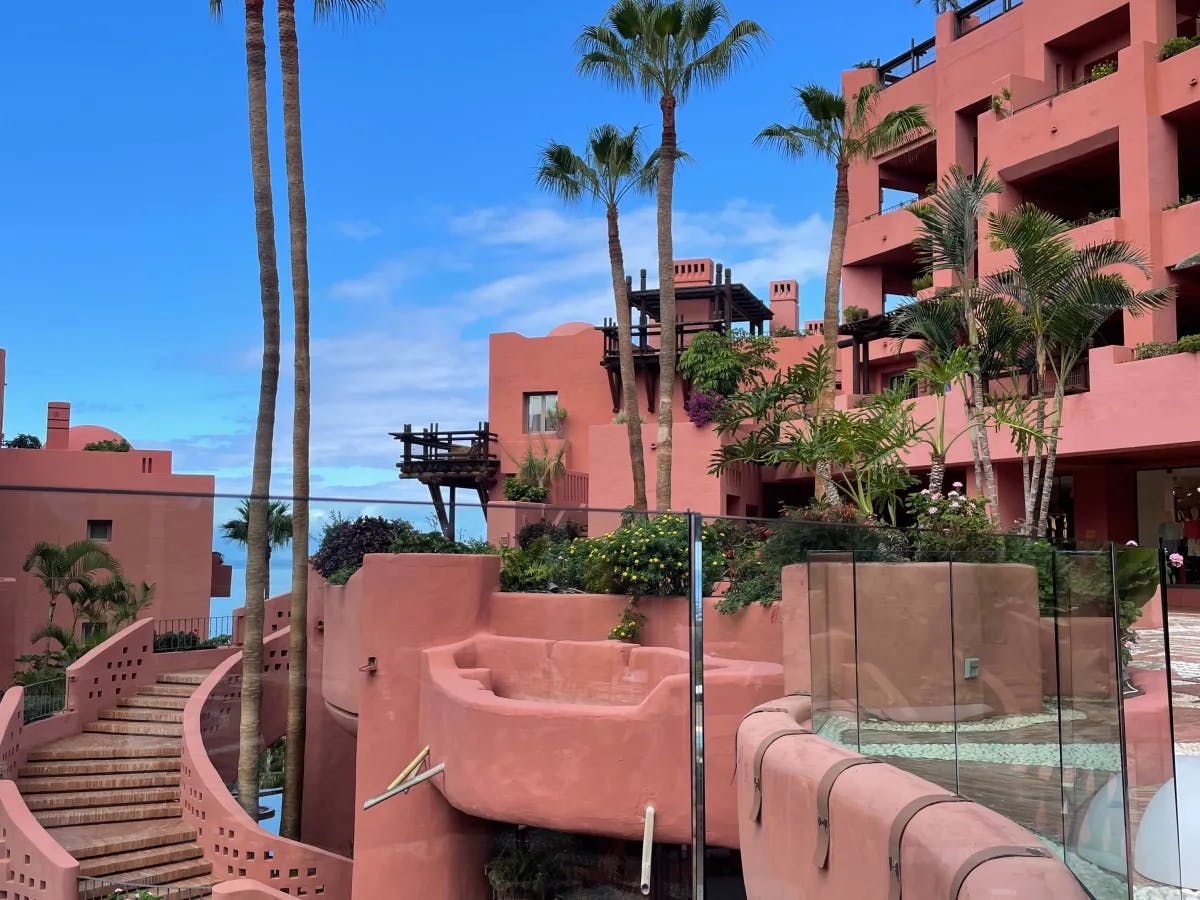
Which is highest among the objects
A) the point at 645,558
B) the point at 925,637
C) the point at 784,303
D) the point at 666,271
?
the point at 784,303

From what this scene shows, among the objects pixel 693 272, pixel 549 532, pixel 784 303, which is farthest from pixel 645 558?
pixel 784 303

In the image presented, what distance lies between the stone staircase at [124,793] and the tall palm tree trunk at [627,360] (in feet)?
45.3

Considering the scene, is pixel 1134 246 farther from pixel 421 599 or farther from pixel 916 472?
pixel 421 599

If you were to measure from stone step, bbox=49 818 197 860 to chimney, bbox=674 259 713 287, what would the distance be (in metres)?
25.4

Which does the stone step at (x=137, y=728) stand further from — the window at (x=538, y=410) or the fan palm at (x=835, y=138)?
the window at (x=538, y=410)

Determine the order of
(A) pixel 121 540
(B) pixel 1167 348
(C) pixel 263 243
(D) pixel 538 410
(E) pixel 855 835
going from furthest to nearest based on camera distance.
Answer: (D) pixel 538 410
(B) pixel 1167 348
(C) pixel 263 243
(A) pixel 121 540
(E) pixel 855 835

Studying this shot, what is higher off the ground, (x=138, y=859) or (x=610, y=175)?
(x=610, y=175)

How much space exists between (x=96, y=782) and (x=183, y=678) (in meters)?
0.77

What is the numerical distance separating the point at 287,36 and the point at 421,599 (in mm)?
10646

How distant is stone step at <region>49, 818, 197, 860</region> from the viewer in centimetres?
572

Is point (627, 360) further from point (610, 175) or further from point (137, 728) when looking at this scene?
point (137, 728)

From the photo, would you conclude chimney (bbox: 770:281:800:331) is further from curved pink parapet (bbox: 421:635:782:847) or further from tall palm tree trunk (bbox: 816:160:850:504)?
curved pink parapet (bbox: 421:635:782:847)

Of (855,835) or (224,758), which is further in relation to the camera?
(224,758)

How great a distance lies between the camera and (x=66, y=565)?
5168 mm
